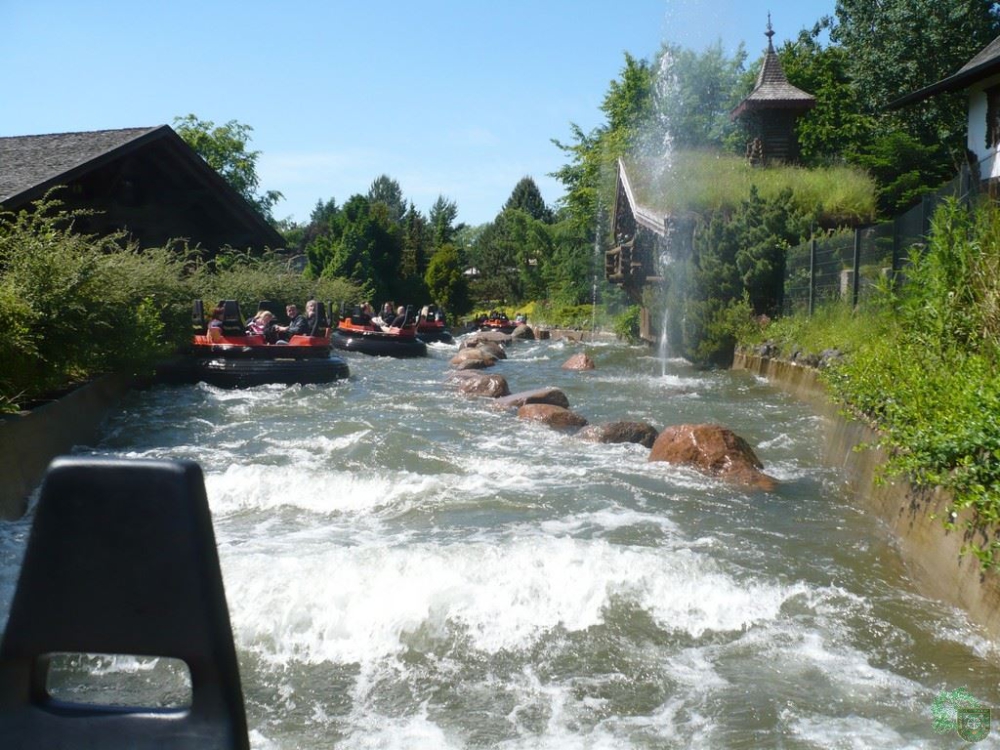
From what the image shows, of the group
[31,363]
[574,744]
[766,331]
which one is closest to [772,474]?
[574,744]

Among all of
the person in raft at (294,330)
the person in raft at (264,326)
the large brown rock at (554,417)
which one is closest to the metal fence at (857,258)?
the large brown rock at (554,417)

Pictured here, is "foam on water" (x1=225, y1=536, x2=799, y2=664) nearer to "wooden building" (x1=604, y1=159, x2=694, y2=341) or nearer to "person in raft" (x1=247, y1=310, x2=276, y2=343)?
"person in raft" (x1=247, y1=310, x2=276, y2=343)

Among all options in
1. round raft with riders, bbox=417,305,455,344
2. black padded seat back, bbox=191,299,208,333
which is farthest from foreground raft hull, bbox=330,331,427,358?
black padded seat back, bbox=191,299,208,333

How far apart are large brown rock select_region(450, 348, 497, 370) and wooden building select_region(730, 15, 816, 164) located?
38.1 ft

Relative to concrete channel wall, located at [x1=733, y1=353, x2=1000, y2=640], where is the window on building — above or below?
above

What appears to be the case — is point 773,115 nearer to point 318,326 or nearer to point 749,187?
point 749,187

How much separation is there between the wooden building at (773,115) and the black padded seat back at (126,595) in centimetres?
3133

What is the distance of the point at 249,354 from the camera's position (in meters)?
17.9

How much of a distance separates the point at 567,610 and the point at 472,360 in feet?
61.3

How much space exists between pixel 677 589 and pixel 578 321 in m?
43.3

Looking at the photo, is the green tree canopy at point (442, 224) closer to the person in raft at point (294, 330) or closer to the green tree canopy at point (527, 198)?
the green tree canopy at point (527, 198)

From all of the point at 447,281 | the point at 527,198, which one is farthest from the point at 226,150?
the point at 527,198

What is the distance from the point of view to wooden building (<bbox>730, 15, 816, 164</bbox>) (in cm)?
3084

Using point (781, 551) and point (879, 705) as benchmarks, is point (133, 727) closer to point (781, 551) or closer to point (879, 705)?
point (879, 705)
